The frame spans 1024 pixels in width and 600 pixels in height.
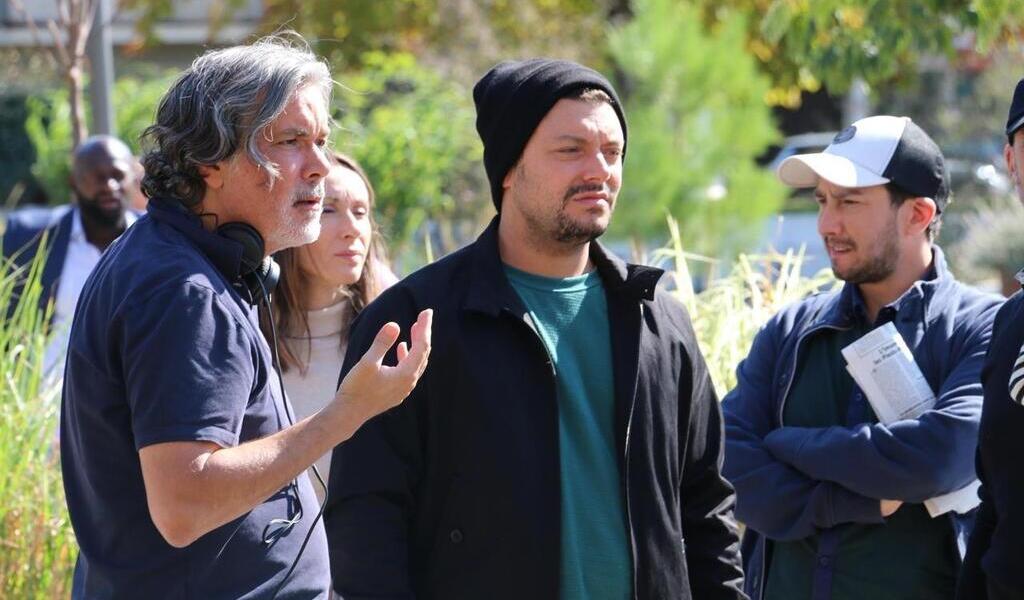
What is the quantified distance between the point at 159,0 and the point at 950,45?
15502mm

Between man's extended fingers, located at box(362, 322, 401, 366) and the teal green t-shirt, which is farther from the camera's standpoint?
the teal green t-shirt

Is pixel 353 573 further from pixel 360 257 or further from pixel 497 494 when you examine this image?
pixel 360 257

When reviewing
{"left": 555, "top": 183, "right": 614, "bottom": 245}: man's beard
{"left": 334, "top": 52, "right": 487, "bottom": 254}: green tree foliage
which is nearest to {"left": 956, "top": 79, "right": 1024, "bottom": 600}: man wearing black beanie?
{"left": 555, "top": 183, "right": 614, "bottom": 245}: man's beard

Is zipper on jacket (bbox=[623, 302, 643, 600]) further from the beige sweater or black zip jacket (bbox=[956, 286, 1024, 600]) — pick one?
the beige sweater

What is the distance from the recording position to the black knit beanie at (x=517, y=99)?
3.34 meters

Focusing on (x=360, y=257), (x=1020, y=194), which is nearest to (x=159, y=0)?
(x=360, y=257)

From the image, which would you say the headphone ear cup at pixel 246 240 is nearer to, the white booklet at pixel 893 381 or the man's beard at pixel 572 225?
the man's beard at pixel 572 225

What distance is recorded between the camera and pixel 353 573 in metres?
3.09

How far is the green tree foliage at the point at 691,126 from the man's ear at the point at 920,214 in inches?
422

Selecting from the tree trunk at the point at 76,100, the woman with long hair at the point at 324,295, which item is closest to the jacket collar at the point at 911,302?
the woman with long hair at the point at 324,295

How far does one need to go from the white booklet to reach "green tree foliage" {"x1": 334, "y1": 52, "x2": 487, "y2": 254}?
5.07 meters

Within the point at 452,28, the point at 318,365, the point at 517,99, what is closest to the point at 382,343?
the point at 517,99

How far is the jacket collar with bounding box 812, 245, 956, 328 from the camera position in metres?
3.98

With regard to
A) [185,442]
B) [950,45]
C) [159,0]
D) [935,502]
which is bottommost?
[935,502]
